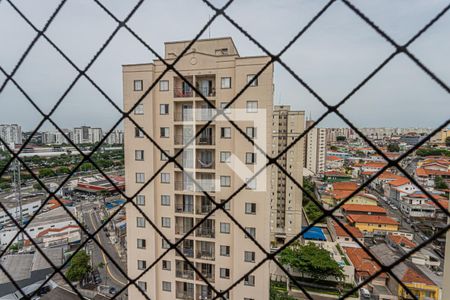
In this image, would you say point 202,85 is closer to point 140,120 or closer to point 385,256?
point 140,120

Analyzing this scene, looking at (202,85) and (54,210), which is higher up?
(202,85)

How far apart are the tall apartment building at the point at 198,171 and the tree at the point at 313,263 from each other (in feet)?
13.2

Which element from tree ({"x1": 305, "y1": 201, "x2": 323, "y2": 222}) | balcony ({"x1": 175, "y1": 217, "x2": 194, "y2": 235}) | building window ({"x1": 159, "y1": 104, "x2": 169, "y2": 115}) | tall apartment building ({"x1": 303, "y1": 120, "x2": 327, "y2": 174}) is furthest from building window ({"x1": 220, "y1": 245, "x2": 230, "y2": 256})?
tall apartment building ({"x1": 303, "y1": 120, "x2": 327, "y2": 174})

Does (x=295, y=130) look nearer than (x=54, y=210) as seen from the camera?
Yes

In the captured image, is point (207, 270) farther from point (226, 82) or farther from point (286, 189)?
point (286, 189)

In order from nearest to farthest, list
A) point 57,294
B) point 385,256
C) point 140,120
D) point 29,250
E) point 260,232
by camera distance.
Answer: point 260,232 < point 140,120 < point 57,294 < point 385,256 < point 29,250

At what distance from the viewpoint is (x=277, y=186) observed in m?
9.16

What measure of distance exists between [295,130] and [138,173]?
5.74m

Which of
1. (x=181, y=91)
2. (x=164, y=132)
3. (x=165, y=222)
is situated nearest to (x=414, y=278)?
(x=165, y=222)

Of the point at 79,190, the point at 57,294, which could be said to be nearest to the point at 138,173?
the point at 57,294

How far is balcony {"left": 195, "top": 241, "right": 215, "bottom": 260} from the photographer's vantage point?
330cm

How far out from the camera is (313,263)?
642 centimetres

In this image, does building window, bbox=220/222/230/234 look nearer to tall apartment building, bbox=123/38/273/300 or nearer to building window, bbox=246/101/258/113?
tall apartment building, bbox=123/38/273/300

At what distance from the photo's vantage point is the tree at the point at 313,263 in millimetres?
6387
